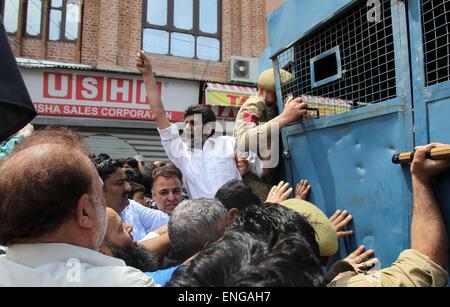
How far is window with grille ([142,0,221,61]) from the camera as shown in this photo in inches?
426

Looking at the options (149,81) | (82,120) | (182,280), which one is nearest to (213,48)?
(82,120)

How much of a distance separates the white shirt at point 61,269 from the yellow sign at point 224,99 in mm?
8750

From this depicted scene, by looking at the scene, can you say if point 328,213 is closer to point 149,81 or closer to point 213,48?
point 149,81

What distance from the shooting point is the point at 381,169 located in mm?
1733

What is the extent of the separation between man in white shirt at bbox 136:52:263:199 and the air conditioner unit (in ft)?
26.6

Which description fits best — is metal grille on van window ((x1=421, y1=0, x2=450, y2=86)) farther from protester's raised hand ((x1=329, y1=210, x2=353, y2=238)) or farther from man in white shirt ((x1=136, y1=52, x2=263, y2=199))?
man in white shirt ((x1=136, y1=52, x2=263, y2=199))

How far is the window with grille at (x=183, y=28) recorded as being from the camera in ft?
35.5

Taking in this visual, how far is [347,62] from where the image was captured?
2.06 m

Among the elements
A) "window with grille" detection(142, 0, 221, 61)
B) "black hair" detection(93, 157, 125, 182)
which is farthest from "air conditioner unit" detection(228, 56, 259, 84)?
"black hair" detection(93, 157, 125, 182)

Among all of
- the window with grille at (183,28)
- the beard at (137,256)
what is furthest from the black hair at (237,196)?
the window with grille at (183,28)

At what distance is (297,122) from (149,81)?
1246mm

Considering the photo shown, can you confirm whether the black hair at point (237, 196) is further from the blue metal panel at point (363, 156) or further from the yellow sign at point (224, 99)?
the yellow sign at point (224, 99)

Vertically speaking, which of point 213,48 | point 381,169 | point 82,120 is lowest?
point 381,169

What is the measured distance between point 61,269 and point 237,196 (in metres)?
1.52
